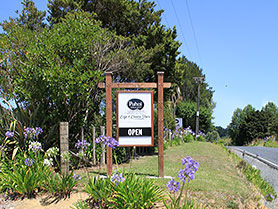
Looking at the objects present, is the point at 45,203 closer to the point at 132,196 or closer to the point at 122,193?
the point at 122,193

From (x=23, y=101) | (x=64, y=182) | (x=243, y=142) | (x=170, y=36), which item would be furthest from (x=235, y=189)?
(x=243, y=142)

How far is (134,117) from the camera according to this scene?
7875mm

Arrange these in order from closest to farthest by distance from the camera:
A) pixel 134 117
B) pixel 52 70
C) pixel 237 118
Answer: pixel 134 117
pixel 52 70
pixel 237 118

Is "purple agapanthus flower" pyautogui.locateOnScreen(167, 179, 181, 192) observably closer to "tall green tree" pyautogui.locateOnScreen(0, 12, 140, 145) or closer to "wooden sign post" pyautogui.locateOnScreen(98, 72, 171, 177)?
"wooden sign post" pyautogui.locateOnScreen(98, 72, 171, 177)

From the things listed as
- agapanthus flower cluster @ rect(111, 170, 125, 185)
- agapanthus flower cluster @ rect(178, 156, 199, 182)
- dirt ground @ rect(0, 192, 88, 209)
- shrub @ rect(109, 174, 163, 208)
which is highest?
agapanthus flower cluster @ rect(178, 156, 199, 182)

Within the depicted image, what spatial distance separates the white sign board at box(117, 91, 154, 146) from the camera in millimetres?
7836

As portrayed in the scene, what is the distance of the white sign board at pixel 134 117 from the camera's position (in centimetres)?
784

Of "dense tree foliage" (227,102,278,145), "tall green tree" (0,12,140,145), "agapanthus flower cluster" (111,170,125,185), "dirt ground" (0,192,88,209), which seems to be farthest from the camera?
"dense tree foliage" (227,102,278,145)

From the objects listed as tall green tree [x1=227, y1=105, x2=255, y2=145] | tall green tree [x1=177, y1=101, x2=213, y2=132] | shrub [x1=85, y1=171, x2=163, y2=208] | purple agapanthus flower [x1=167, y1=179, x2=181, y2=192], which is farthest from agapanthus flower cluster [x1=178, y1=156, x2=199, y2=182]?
tall green tree [x1=227, y1=105, x2=255, y2=145]

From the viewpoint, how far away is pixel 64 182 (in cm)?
600

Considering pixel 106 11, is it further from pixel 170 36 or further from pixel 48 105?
pixel 48 105

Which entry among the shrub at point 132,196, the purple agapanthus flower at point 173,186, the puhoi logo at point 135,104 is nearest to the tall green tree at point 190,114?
the puhoi logo at point 135,104

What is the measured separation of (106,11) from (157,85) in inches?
456

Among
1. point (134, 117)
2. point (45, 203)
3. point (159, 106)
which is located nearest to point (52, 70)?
point (134, 117)
